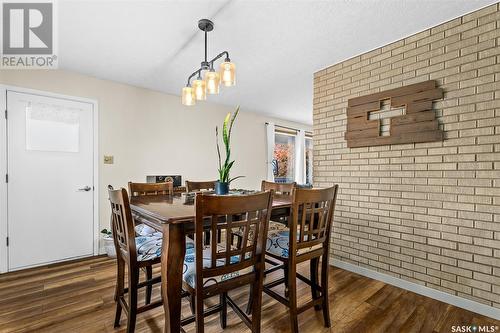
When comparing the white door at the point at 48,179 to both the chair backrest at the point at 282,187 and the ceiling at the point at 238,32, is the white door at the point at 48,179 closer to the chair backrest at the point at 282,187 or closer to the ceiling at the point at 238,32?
the ceiling at the point at 238,32

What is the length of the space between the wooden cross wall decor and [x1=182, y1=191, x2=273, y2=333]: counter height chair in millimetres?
1656

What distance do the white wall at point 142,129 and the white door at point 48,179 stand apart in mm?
158

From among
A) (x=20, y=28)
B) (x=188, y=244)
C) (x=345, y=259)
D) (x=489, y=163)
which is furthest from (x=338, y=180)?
(x=20, y=28)

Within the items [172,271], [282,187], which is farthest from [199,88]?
[172,271]

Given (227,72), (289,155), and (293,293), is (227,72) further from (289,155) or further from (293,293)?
(289,155)

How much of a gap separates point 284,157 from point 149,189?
12.8ft

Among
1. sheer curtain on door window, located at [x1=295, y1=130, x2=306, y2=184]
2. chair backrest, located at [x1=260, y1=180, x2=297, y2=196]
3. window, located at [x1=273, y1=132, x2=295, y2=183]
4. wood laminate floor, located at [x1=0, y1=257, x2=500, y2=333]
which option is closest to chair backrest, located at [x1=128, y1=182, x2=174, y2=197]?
wood laminate floor, located at [x1=0, y1=257, x2=500, y2=333]

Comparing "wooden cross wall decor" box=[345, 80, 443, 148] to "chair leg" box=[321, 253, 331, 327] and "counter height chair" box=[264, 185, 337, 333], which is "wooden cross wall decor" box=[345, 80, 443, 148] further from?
"chair leg" box=[321, 253, 331, 327]

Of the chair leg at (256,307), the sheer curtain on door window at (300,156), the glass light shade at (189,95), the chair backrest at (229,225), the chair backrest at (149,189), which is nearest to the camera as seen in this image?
the chair backrest at (229,225)

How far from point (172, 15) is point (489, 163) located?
268 cm

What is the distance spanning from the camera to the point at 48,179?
281 centimetres

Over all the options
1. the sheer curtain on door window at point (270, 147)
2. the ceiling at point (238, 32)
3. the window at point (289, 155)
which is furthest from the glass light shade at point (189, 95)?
the window at point (289, 155)

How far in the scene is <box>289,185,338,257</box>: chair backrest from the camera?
57.8 inches

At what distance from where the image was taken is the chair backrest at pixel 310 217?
1468mm
